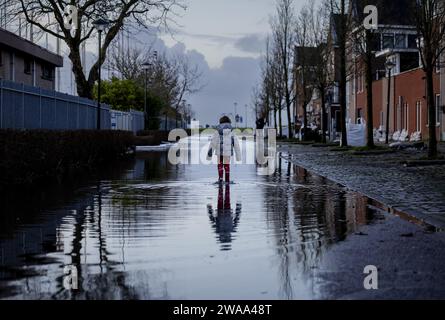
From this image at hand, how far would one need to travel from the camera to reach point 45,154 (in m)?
16.8

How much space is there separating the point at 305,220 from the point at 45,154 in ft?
29.7

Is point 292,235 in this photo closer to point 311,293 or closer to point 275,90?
point 311,293

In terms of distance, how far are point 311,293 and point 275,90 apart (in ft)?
197

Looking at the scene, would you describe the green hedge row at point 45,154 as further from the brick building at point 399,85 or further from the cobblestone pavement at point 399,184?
the brick building at point 399,85

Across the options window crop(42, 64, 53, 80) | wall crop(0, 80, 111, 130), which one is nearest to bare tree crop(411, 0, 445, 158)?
wall crop(0, 80, 111, 130)

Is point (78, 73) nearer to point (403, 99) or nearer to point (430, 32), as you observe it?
point (430, 32)

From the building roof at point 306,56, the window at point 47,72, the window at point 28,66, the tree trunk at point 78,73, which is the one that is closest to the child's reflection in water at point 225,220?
the tree trunk at point 78,73

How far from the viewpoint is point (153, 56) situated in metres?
70.3

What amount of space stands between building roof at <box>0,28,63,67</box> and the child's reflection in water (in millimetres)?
23179

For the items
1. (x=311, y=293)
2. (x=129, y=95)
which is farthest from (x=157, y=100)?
(x=311, y=293)

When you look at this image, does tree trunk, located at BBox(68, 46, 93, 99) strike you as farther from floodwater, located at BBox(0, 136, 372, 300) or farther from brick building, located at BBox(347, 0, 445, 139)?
floodwater, located at BBox(0, 136, 372, 300)

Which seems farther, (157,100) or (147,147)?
(157,100)

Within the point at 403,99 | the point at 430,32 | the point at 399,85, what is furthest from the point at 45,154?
the point at 399,85

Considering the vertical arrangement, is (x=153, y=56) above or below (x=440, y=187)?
above
